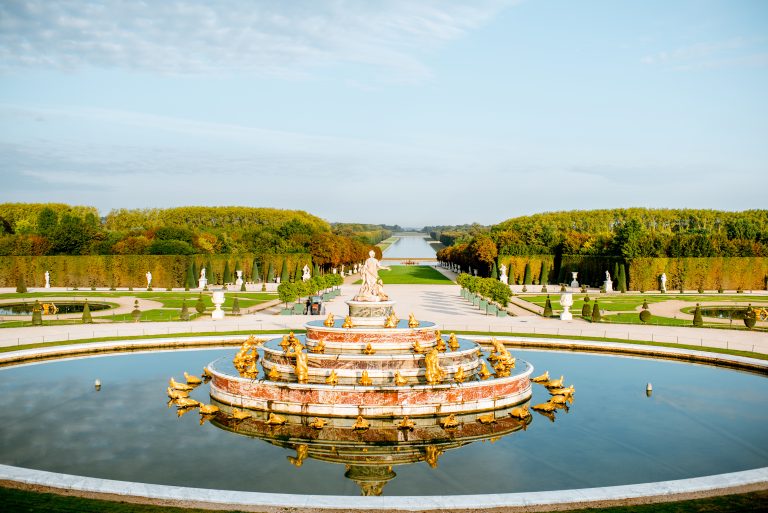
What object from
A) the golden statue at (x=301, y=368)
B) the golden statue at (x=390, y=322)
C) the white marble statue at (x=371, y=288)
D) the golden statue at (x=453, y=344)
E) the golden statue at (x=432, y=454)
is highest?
the white marble statue at (x=371, y=288)

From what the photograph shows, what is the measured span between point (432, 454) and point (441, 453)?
252 millimetres

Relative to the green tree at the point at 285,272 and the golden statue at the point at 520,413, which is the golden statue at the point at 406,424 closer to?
the golden statue at the point at 520,413

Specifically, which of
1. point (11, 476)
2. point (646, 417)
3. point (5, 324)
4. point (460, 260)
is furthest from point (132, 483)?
point (460, 260)

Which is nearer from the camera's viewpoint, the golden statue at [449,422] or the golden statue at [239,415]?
the golden statue at [449,422]

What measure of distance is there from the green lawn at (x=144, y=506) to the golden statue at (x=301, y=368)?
8523 mm

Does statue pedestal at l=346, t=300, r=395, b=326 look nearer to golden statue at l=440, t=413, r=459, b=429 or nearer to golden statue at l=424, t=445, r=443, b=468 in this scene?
golden statue at l=440, t=413, r=459, b=429

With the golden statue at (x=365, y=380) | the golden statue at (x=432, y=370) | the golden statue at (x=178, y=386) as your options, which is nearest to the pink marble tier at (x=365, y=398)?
the golden statue at (x=432, y=370)

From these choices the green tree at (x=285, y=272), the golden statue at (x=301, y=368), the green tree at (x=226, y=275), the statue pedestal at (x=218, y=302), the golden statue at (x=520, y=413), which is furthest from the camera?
the green tree at (x=285, y=272)

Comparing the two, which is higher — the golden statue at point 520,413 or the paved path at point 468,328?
the paved path at point 468,328

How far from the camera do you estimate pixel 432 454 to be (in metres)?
16.5

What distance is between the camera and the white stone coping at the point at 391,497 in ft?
41.8

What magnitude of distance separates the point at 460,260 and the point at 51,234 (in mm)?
54452

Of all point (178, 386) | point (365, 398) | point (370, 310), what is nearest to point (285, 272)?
point (370, 310)

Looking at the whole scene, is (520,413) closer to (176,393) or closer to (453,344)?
(453,344)
